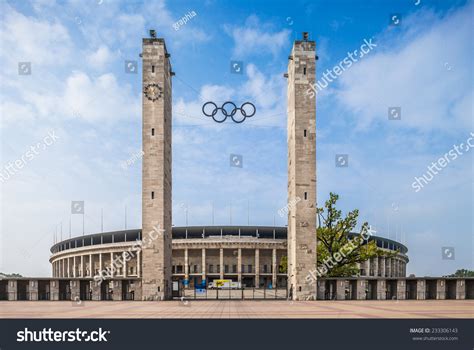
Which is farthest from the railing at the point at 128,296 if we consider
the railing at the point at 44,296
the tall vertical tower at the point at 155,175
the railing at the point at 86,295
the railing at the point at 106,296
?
the railing at the point at 44,296

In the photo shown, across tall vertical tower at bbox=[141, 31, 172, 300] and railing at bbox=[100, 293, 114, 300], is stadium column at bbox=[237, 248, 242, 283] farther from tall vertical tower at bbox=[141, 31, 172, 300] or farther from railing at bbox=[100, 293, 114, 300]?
railing at bbox=[100, 293, 114, 300]

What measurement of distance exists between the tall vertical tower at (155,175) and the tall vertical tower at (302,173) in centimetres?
1397

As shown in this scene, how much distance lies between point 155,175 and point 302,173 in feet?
51.8

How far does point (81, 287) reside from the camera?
53.0 m

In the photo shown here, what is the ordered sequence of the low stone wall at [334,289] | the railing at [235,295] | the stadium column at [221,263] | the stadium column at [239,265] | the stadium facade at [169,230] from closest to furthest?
the low stone wall at [334,289] < the stadium facade at [169,230] < the railing at [235,295] < the stadium column at [239,265] < the stadium column at [221,263]

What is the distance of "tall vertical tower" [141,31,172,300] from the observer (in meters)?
52.8

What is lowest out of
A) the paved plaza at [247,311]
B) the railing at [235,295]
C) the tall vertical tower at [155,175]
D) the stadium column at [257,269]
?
the stadium column at [257,269]

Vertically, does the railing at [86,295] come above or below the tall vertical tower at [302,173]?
below

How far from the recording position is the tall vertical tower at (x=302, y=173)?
174 feet

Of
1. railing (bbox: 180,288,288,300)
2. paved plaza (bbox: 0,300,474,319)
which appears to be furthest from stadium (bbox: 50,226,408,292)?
paved plaza (bbox: 0,300,474,319)

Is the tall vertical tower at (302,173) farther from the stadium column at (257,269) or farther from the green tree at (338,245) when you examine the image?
the stadium column at (257,269)

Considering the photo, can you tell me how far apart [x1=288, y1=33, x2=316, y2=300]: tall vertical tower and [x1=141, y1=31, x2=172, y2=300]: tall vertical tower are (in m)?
14.0
